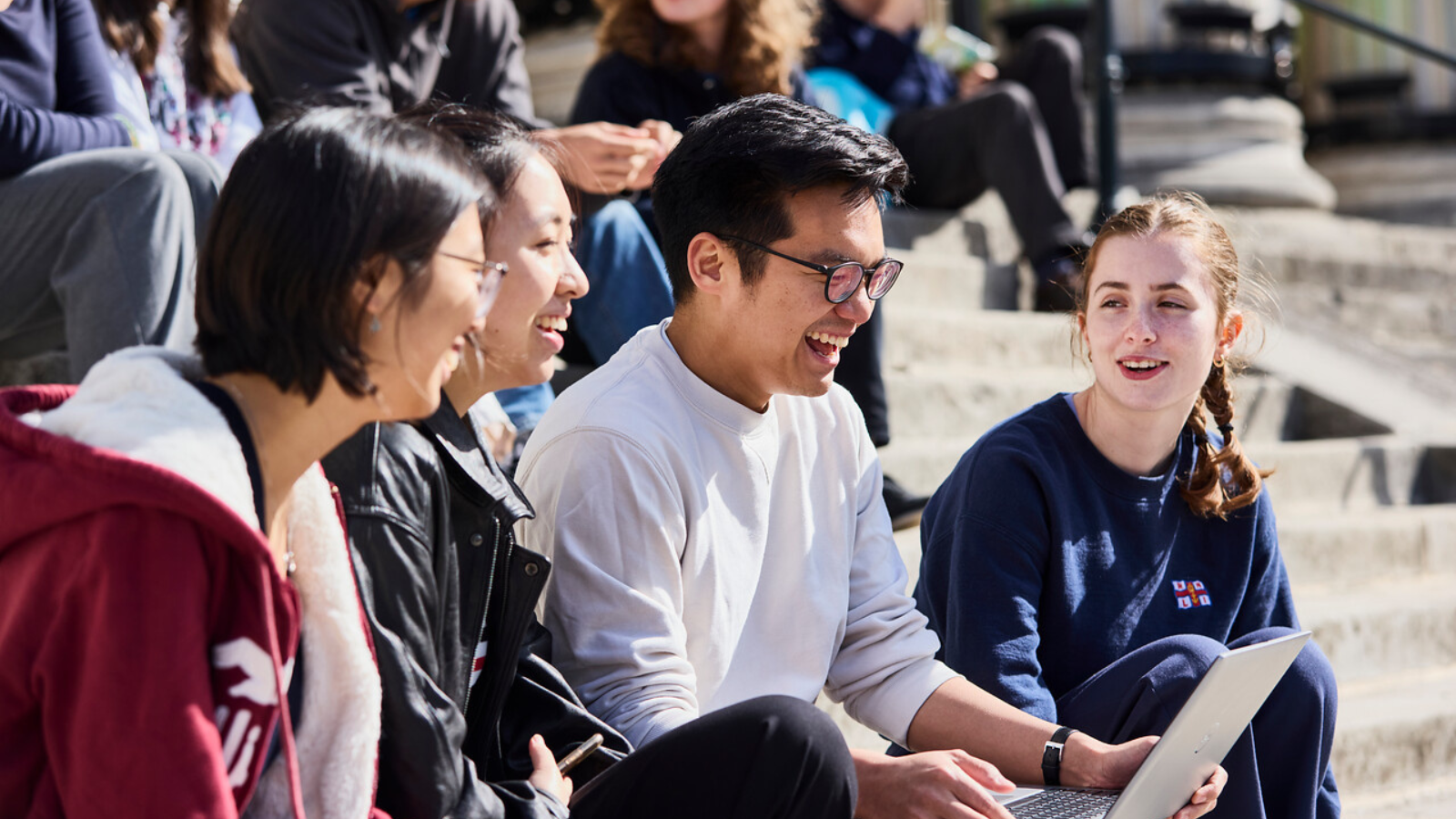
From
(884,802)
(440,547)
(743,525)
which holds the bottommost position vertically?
(884,802)

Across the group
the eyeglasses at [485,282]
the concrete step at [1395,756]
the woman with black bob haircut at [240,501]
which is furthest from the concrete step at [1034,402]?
the woman with black bob haircut at [240,501]

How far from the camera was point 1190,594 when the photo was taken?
2.33m

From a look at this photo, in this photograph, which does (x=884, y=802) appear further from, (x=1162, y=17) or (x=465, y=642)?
(x=1162, y=17)

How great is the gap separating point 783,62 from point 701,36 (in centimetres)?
24

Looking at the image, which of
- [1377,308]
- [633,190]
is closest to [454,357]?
[633,190]

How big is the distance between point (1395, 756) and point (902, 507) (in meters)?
1.25

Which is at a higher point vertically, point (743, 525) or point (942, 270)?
point (743, 525)

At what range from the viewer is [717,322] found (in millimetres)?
1972

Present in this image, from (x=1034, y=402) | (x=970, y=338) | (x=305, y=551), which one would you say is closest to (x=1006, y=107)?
(x=970, y=338)

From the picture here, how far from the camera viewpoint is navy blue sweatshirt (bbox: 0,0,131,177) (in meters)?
2.49

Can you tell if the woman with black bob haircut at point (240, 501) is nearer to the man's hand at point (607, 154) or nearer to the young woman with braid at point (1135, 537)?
the young woman with braid at point (1135, 537)

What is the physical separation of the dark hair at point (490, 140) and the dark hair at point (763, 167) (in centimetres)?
30

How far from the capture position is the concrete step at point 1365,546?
3.79m

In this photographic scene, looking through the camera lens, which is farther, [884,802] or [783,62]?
[783,62]
